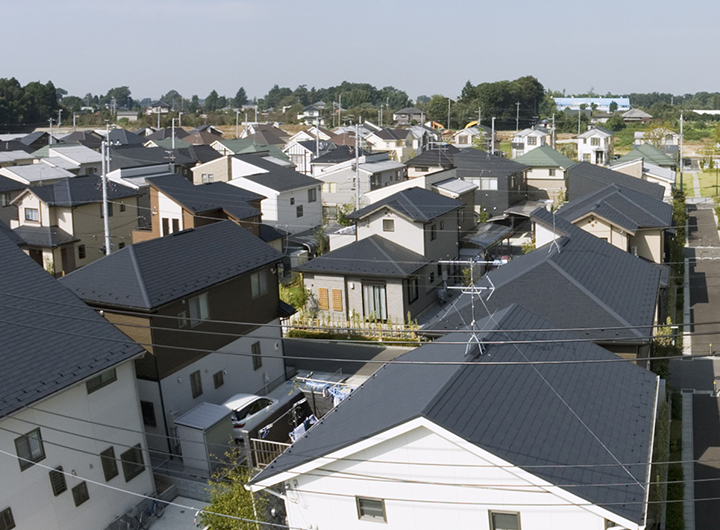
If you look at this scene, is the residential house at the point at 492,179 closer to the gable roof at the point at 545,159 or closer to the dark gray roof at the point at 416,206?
the gable roof at the point at 545,159

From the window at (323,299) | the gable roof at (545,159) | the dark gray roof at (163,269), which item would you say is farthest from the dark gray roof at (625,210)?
the gable roof at (545,159)

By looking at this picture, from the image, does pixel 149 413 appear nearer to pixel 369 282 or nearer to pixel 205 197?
pixel 369 282

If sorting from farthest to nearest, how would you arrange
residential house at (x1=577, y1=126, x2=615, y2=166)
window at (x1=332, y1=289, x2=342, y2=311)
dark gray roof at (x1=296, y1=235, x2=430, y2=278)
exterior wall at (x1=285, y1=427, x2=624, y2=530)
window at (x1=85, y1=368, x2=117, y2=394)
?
residential house at (x1=577, y1=126, x2=615, y2=166)
window at (x1=332, y1=289, x2=342, y2=311)
dark gray roof at (x1=296, y1=235, x2=430, y2=278)
window at (x1=85, y1=368, x2=117, y2=394)
exterior wall at (x1=285, y1=427, x2=624, y2=530)

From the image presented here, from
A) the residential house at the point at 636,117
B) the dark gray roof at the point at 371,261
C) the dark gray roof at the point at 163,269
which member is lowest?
the dark gray roof at the point at 371,261

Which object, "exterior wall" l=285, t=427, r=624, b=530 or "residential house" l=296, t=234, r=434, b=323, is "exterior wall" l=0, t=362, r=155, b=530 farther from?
"residential house" l=296, t=234, r=434, b=323

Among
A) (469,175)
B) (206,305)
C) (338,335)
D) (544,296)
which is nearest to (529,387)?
(544,296)

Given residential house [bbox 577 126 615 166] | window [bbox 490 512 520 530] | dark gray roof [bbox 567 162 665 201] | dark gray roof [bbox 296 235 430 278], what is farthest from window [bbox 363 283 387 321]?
residential house [bbox 577 126 615 166]

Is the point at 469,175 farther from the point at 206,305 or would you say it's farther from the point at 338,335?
the point at 206,305
